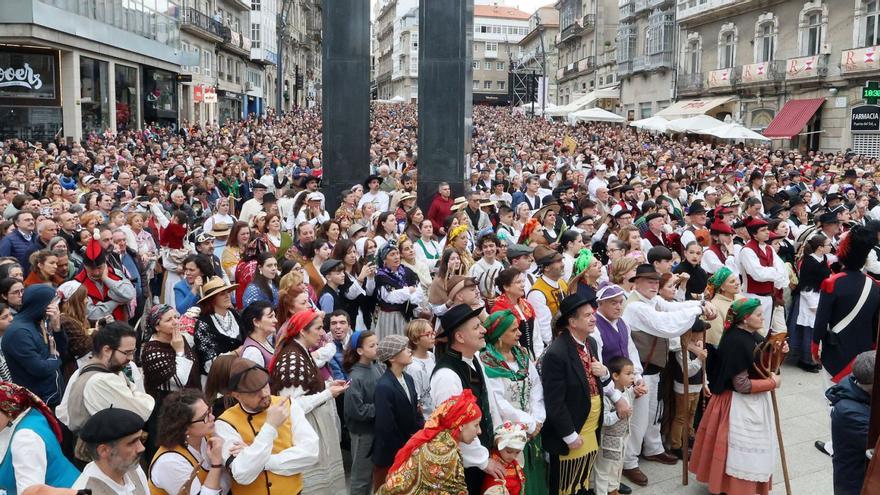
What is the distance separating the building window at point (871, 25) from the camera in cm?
3002

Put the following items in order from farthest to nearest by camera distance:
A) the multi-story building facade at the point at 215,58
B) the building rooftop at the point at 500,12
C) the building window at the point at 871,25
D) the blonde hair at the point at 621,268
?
the building rooftop at the point at 500,12 → the multi-story building facade at the point at 215,58 → the building window at the point at 871,25 → the blonde hair at the point at 621,268

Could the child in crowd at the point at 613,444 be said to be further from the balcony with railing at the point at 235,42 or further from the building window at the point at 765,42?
the balcony with railing at the point at 235,42

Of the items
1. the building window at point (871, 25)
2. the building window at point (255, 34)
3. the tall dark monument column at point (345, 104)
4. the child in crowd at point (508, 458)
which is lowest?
the child in crowd at point (508, 458)

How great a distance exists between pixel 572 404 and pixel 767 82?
115ft

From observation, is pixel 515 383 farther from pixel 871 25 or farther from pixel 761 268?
pixel 871 25

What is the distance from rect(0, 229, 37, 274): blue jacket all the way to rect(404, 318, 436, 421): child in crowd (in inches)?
206

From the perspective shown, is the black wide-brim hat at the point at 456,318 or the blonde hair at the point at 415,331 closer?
the black wide-brim hat at the point at 456,318

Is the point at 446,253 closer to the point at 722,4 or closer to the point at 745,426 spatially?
the point at 745,426

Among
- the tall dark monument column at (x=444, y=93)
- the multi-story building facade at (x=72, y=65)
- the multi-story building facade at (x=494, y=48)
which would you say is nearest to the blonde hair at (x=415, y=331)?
the tall dark monument column at (x=444, y=93)

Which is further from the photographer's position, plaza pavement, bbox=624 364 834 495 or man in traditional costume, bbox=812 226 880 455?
man in traditional costume, bbox=812 226 880 455

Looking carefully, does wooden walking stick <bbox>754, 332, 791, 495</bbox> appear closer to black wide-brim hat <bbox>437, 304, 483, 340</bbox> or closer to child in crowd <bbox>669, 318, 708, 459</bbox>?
child in crowd <bbox>669, 318, 708, 459</bbox>

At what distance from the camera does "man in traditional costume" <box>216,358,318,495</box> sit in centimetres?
383

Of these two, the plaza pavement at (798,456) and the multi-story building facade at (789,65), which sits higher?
the multi-story building facade at (789,65)

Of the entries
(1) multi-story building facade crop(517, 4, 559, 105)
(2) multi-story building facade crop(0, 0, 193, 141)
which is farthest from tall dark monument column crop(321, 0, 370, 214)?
(1) multi-story building facade crop(517, 4, 559, 105)
